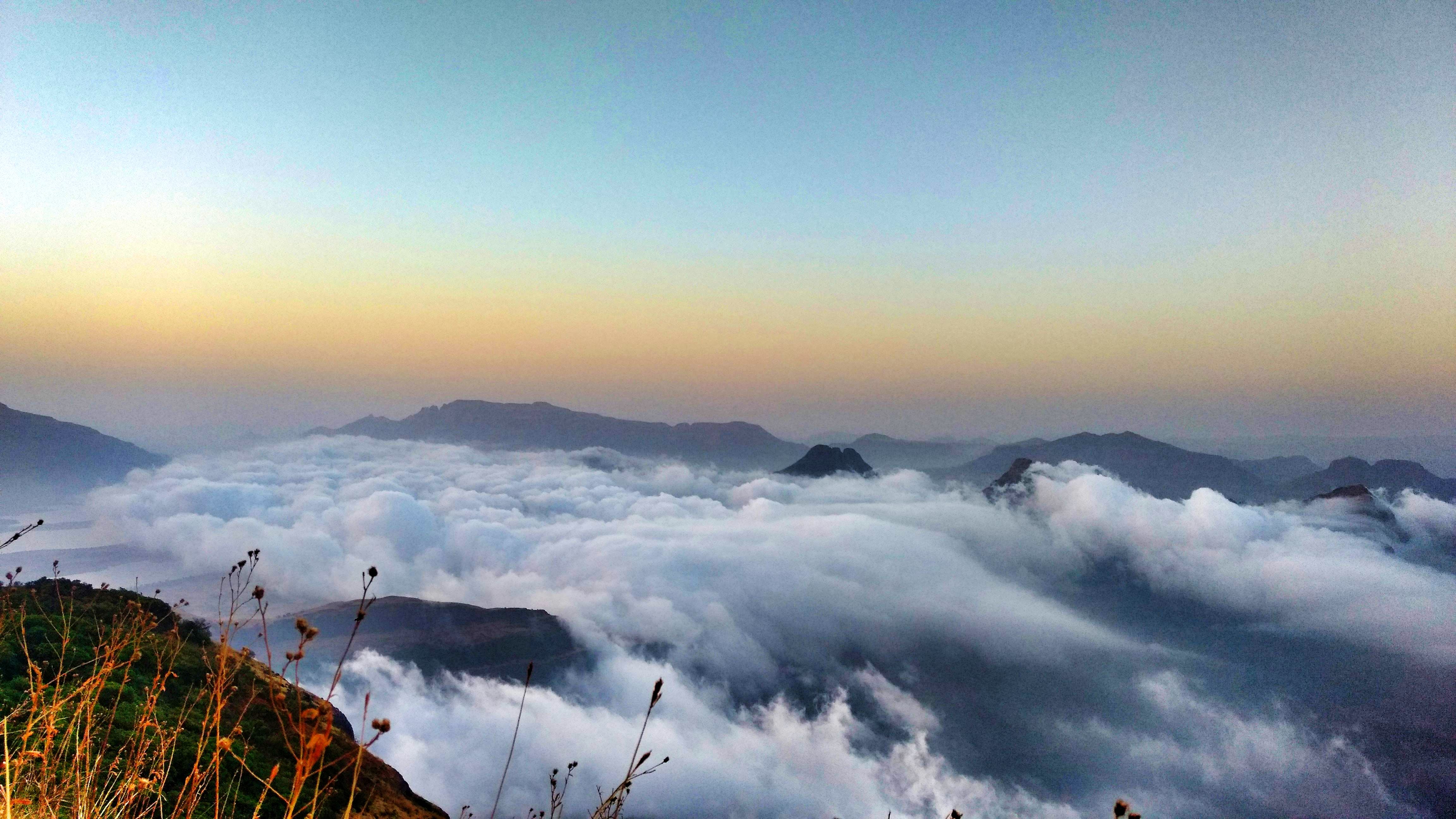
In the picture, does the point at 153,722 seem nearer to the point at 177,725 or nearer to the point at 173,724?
the point at 177,725

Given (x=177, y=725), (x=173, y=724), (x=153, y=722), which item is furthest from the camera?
(x=173, y=724)

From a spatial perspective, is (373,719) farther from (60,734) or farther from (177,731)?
(60,734)

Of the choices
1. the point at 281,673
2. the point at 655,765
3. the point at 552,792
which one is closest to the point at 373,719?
the point at 281,673

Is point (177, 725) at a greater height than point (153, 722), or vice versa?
point (153, 722)

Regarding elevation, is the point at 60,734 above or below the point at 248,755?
above

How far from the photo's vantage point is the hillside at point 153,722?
3969 mm

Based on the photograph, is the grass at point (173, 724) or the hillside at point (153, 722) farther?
the hillside at point (153, 722)

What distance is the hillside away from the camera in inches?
156

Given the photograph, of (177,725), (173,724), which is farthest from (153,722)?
(173,724)

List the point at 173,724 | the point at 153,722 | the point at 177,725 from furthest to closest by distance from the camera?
the point at 173,724, the point at 177,725, the point at 153,722

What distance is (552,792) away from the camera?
4.76m

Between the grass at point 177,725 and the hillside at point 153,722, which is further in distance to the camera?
the hillside at point 153,722

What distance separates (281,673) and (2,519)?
26433cm

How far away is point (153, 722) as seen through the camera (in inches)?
211
